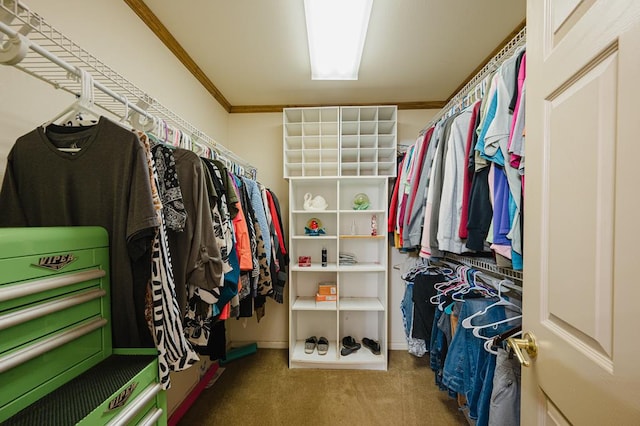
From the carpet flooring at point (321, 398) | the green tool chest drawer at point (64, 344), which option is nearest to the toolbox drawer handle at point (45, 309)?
the green tool chest drawer at point (64, 344)

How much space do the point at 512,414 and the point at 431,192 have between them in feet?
3.55

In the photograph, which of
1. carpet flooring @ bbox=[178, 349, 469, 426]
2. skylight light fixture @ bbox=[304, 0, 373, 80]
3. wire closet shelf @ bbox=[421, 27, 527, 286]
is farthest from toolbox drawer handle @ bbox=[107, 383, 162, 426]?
skylight light fixture @ bbox=[304, 0, 373, 80]

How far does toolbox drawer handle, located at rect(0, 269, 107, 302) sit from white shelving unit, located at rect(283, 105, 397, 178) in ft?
6.10

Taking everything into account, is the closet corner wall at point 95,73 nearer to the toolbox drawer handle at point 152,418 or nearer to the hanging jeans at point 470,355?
→ the toolbox drawer handle at point 152,418

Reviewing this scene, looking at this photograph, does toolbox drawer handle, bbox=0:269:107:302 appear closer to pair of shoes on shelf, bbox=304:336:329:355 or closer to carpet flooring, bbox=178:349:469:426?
carpet flooring, bbox=178:349:469:426

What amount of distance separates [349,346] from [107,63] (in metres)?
2.72

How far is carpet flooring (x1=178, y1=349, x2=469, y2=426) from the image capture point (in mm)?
1766

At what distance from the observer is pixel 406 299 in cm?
206

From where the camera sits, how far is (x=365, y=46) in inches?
71.9

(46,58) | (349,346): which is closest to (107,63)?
(46,58)

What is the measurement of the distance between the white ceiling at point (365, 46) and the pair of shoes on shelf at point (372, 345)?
7.87 feet

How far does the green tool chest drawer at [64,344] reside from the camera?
537 millimetres

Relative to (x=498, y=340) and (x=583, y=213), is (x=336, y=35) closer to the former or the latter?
(x=583, y=213)

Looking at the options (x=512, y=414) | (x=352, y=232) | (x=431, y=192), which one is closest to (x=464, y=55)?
(x=431, y=192)
